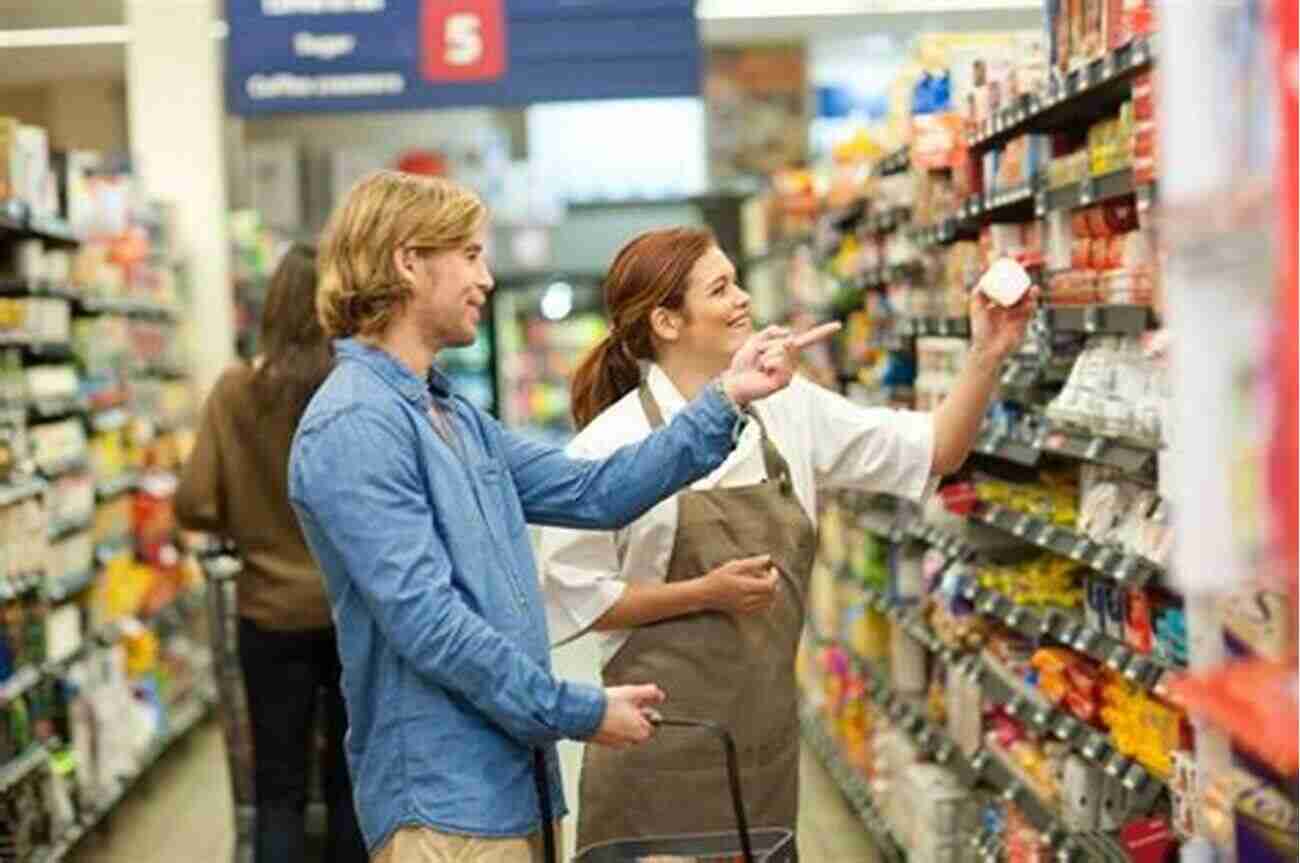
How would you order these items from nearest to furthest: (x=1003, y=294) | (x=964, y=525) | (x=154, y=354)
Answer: (x=1003, y=294)
(x=964, y=525)
(x=154, y=354)

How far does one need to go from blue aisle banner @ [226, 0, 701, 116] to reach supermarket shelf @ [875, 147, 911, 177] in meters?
2.16

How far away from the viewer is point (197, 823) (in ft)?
26.2

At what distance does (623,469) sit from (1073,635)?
1.61 m

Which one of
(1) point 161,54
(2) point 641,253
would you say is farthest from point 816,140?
(2) point 641,253

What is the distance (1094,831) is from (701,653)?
50.6 inches

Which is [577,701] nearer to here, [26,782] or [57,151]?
[26,782]

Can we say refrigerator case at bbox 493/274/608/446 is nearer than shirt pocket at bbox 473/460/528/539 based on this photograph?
No

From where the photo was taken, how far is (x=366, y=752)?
9.89ft

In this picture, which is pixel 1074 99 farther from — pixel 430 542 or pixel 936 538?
pixel 430 542

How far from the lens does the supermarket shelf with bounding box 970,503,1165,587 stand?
4047mm

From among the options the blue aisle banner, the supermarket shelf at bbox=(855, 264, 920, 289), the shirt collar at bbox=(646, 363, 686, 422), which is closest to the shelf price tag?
the shirt collar at bbox=(646, 363, 686, 422)

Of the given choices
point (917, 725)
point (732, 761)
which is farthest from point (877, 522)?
point (732, 761)

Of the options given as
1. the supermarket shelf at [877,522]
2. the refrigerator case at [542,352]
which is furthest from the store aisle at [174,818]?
the refrigerator case at [542,352]

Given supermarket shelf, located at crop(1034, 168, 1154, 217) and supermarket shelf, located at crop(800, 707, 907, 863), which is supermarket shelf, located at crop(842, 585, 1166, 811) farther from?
supermarket shelf, located at crop(1034, 168, 1154, 217)
